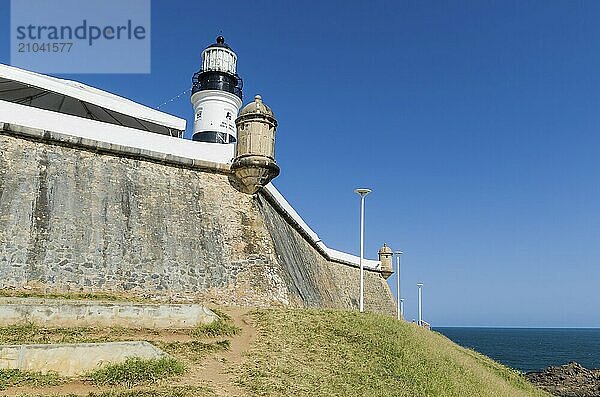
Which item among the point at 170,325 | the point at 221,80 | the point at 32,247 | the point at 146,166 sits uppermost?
the point at 221,80

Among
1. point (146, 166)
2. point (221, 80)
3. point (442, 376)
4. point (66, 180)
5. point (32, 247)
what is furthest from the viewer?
point (221, 80)

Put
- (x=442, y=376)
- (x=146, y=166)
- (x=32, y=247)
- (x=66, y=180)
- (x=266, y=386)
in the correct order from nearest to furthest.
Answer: (x=266, y=386) → (x=442, y=376) → (x=32, y=247) → (x=66, y=180) → (x=146, y=166)

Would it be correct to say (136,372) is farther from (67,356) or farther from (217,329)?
(217,329)

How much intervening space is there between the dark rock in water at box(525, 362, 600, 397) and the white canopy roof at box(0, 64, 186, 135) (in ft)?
87.8

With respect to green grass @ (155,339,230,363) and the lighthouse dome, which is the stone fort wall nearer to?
green grass @ (155,339,230,363)

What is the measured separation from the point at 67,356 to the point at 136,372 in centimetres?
113

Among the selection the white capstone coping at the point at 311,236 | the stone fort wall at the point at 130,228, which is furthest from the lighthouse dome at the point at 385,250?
the stone fort wall at the point at 130,228

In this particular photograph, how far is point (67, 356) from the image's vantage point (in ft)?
25.8

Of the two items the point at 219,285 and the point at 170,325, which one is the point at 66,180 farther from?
the point at 170,325

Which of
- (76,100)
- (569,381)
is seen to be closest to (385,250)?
(569,381)

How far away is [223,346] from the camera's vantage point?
10.5 meters

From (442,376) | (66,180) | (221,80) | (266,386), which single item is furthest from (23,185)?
(221,80)

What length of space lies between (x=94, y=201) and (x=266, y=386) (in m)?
9.06

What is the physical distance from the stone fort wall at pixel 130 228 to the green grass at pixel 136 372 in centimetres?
587
